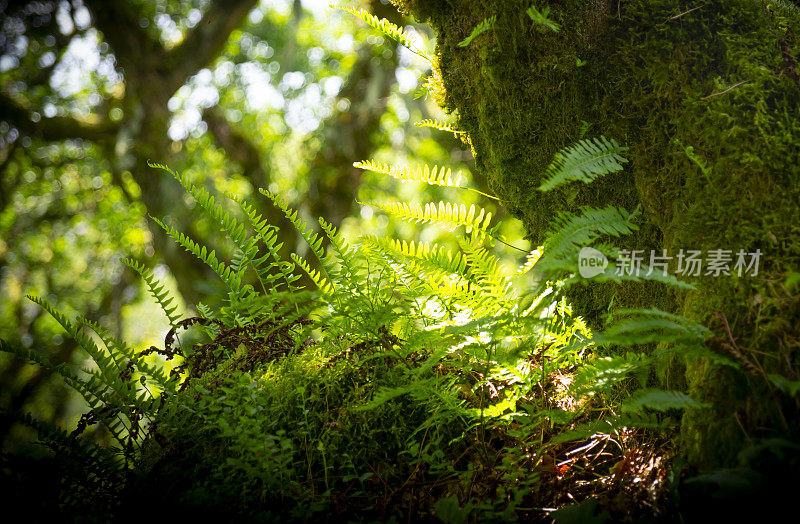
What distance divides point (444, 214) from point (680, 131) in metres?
0.73

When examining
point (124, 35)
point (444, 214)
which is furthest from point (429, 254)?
point (124, 35)

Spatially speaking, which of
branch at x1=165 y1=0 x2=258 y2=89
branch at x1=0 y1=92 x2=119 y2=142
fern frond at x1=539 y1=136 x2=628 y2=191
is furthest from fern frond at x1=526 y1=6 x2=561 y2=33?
branch at x1=0 y1=92 x2=119 y2=142

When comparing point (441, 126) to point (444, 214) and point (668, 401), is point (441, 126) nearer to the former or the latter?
point (444, 214)

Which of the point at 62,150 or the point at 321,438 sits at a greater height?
the point at 62,150

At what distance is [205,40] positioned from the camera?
6688mm

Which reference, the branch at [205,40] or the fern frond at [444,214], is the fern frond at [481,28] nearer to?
→ the fern frond at [444,214]

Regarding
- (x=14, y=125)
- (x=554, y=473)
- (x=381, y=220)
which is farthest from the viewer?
(x=381, y=220)

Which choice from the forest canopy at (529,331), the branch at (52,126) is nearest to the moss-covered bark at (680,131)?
the forest canopy at (529,331)

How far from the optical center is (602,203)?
159cm

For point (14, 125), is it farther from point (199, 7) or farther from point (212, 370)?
point (212, 370)

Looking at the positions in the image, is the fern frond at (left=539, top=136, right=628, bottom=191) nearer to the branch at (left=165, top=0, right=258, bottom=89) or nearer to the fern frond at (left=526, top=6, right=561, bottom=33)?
the fern frond at (left=526, top=6, right=561, bottom=33)

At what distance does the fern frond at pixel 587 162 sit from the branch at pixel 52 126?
765 cm

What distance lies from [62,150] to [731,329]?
405 inches

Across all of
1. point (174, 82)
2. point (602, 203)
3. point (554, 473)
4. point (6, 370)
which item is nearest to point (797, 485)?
point (554, 473)
